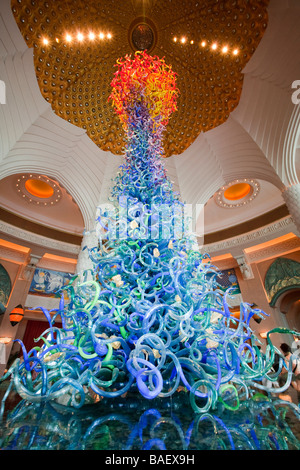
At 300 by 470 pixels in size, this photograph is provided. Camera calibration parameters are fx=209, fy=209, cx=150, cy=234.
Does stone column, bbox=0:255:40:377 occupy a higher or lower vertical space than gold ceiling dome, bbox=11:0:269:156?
lower

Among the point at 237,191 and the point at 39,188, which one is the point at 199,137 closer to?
the point at 237,191

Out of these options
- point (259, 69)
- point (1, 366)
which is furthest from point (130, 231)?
point (1, 366)

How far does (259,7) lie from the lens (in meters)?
4.64

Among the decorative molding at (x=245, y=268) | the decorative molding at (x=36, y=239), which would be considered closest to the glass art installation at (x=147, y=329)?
the decorative molding at (x=245, y=268)

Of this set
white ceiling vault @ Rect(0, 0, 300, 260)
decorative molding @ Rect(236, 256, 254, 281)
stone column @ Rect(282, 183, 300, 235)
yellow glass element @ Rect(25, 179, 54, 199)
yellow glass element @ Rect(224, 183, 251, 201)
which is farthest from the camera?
decorative molding @ Rect(236, 256, 254, 281)

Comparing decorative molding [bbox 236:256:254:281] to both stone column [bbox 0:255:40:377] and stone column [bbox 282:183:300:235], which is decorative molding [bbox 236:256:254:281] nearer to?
stone column [bbox 282:183:300:235]

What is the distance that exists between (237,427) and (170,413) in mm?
439

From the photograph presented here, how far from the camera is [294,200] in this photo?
4.40 m

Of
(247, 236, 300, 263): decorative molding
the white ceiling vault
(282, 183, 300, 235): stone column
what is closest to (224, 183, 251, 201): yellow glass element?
the white ceiling vault

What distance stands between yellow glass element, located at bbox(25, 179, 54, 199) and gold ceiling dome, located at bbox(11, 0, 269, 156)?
3999 millimetres

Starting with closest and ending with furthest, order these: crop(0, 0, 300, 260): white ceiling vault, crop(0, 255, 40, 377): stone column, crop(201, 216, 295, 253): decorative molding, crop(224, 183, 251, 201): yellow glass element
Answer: crop(0, 0, 300, 260): white ceiling vault < crop(0, 255, 40, 377): stone column < crop(201, 216, 295, 253): decorative molding < crop(224, 183, 251, 201): yellow glass element

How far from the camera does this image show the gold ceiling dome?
4.86 m
